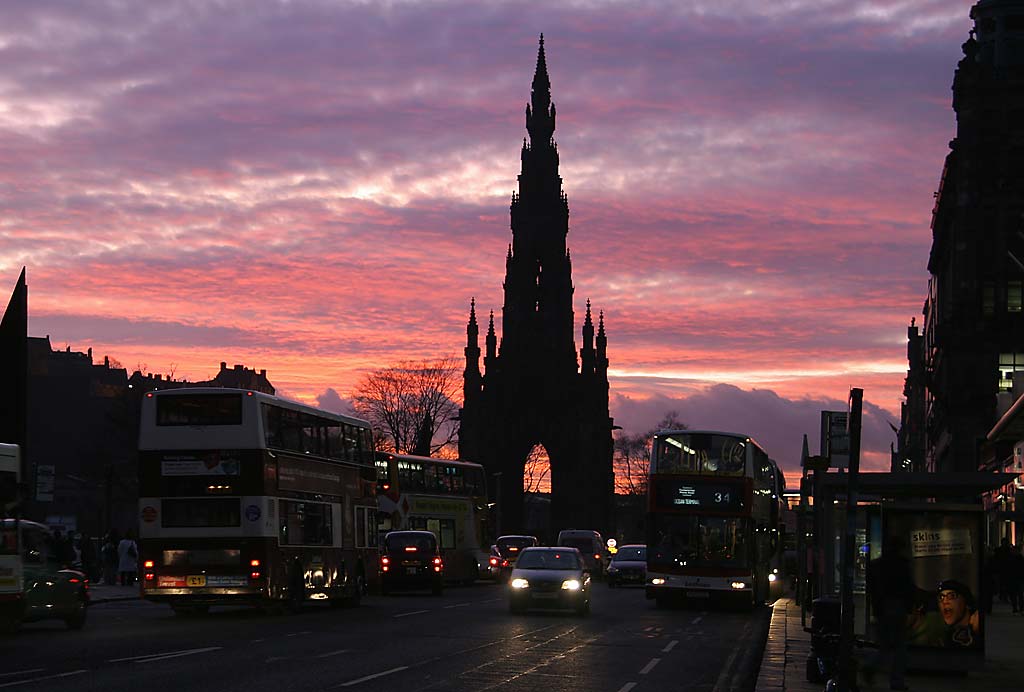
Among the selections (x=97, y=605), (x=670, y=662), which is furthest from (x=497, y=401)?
(x=670, y=662)

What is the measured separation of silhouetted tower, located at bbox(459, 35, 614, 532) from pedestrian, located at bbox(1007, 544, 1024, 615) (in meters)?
91.0

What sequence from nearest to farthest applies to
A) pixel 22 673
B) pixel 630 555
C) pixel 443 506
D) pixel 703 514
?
1. pixel 22 673
2. pixel 703 514
3. pixel 443 506
4. pixel 630 555

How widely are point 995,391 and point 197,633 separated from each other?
59746mm

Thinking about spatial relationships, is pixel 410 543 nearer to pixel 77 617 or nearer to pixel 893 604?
pixel 77 617

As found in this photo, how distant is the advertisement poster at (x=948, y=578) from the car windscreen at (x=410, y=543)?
28234 millimetres

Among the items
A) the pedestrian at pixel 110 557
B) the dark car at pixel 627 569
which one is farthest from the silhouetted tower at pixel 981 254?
the pedestrian at pixel 110 557

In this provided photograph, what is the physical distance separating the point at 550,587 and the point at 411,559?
12388 mm

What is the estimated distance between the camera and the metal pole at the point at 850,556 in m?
14.5

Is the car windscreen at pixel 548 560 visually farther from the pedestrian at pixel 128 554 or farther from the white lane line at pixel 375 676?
the pedestrian at pixel 128 554

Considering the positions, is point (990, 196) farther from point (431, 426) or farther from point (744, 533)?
point (744, 533)

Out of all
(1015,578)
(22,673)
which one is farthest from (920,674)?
(1015,578)

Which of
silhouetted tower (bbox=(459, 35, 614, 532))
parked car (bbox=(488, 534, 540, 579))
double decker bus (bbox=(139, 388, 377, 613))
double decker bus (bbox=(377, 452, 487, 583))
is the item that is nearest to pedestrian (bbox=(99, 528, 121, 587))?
double decker bus (bbox=(377, 452, 487, 583))

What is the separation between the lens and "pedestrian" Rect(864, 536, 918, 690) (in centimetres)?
1780

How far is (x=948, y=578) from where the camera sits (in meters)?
19.6
